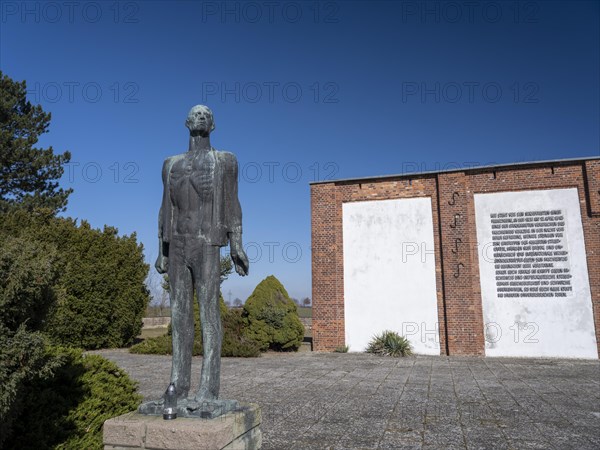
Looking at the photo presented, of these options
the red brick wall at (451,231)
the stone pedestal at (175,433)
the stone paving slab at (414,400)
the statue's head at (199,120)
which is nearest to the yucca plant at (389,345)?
the red brick wall at (451,231)

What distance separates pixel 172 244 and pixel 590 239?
14.1 metres

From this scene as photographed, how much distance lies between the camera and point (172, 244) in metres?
3.75

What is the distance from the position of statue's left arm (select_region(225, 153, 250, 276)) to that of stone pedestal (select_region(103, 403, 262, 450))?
4.07ft

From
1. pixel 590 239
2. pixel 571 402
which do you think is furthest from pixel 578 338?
pixel 571 402

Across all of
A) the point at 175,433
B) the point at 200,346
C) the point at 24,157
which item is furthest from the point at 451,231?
the point at 24,157

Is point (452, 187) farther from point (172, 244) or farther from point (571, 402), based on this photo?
point (172, 244)

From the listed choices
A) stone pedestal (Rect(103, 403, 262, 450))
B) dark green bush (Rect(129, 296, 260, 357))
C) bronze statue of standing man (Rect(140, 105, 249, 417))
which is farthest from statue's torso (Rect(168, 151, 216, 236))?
dark green bush (Rect(129, 296, 260, 357))

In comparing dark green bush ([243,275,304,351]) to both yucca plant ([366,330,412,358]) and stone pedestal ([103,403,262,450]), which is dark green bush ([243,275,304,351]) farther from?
stone pedestal ([103,403,262,450])

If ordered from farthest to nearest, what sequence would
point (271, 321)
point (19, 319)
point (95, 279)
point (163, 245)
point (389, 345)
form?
point (271, 321)
point (95, 279)
point (389, 345)
point (163, 245)
point (19, 319)

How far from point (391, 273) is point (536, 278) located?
4536 mm

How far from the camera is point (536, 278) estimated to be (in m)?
13.8

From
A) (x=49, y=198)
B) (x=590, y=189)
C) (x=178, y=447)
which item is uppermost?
(x=49, y=198)

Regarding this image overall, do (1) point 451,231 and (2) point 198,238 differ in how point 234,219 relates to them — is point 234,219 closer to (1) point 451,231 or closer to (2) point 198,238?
(2) point 198,238

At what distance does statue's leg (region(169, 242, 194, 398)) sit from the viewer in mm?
3580
